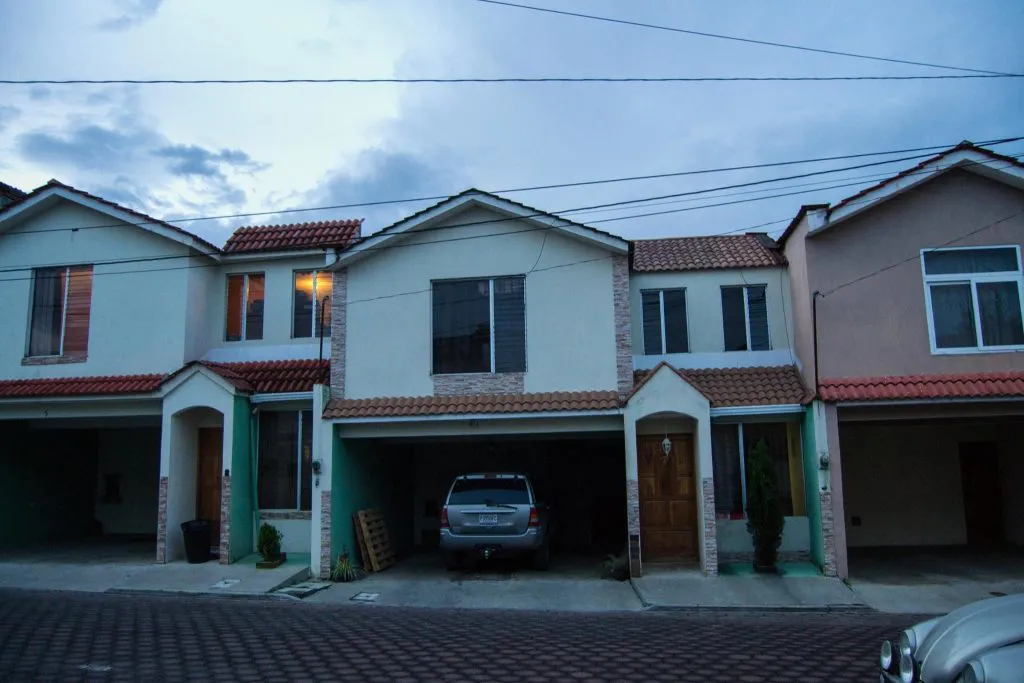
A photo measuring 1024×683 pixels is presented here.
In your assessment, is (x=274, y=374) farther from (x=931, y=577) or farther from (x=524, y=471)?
(x=931, y=577)

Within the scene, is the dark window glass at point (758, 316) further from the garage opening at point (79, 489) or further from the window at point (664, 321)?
the garage opening at point (79, 489)

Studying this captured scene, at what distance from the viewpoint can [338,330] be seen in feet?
48.9

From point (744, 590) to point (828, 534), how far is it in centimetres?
182

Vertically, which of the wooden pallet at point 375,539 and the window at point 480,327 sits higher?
the window at point 480,327

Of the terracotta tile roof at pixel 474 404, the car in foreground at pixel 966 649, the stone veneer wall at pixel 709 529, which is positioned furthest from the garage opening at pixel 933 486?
the car in foreground at pixel 966 649

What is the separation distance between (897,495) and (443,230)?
10.8 m

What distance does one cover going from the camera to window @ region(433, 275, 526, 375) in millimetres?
14453

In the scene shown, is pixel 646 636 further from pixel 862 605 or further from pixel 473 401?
pixel 473 401

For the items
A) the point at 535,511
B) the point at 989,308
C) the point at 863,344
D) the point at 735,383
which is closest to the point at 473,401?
the point at 535,511

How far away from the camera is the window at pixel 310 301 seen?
16484mm

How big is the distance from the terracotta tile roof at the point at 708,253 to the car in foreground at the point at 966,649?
1088 centimetres

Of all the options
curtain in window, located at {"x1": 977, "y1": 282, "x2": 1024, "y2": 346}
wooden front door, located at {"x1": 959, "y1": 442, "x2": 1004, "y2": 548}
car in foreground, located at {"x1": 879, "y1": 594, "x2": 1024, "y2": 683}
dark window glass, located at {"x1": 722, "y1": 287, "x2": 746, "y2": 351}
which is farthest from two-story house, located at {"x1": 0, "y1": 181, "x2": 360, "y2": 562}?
wooden front door, located at {"x1": 959, "y1": 442, "x2": 1004, "y2": 548}

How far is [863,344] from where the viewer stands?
43.8ft

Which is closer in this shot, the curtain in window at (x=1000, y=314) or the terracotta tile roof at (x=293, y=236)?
the curtain in window at (x=1000, y=314)
